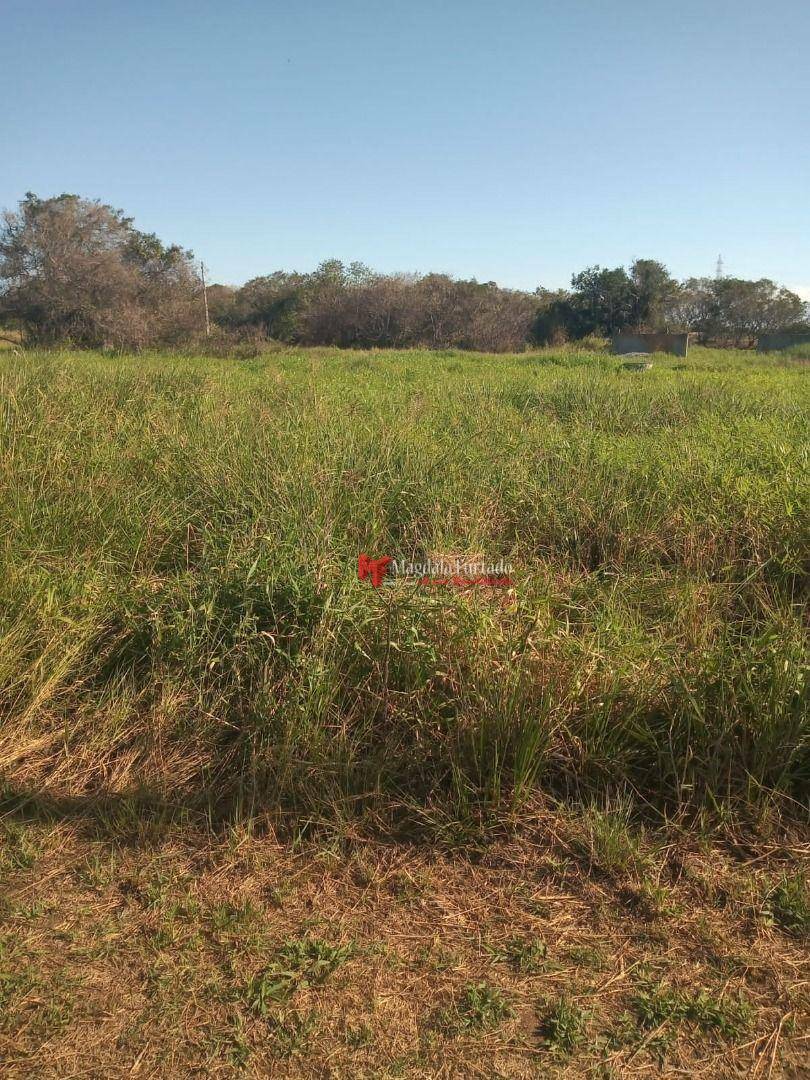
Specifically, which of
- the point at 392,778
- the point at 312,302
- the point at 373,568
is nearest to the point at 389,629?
the point at 392,778

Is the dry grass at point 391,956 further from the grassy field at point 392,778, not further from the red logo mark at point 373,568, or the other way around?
the red logo mark at point 373,568

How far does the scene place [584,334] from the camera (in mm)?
29922

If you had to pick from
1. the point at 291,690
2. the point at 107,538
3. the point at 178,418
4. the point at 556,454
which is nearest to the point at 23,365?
the point at 178,418

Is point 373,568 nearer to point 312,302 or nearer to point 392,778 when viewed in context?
point 392,778

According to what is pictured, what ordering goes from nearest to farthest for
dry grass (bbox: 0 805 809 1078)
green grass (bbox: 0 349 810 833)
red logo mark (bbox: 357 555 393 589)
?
dry grass (bbox: 0 805 809 1078), green grass (bbox: 0 349 810 833), red logo mark (bbox: 357 555 393 589)

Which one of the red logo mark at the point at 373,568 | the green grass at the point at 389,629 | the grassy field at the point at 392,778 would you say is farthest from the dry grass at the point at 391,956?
the red logo mark at the point at 373,568

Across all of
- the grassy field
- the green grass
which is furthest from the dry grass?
the green grass

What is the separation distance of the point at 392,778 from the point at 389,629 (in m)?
0.53

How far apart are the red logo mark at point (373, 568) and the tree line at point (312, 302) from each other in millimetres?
19952

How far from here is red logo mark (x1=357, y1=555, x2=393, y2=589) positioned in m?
3.14

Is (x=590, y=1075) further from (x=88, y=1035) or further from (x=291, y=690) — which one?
(x=291, y=690)

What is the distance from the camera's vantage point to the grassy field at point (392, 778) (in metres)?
1.66

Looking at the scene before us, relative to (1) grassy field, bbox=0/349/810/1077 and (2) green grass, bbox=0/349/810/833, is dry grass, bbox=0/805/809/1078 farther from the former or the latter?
(2) green grass, bbox=0/349/810/833

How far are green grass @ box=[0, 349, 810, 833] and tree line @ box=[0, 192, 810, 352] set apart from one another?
19.0 meters
